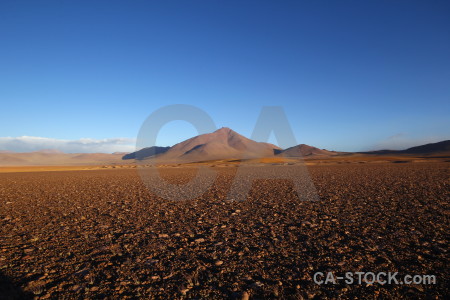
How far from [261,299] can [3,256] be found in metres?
5.14

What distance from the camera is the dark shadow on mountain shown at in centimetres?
334

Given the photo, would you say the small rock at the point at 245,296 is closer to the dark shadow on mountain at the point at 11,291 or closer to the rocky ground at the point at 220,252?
the rocky ground at the point at 220,252

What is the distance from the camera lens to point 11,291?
3.46m

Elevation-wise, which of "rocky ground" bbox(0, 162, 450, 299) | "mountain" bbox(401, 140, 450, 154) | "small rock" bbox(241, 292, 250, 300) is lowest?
"small rock" bbox(241, 292, 250, 300)

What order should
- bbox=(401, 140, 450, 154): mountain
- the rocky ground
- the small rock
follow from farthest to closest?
bbox=(401, 140, 450, 154): mountain, the rocky ground, the small rock

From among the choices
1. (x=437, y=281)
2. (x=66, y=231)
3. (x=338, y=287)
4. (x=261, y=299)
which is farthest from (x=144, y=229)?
(x=437, y=281)

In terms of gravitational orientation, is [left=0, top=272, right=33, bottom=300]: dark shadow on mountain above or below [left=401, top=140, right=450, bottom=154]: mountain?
below

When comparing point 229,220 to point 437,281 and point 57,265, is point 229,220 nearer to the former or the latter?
point 57,265

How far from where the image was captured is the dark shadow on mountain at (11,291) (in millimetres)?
3340

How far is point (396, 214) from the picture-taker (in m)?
7.62

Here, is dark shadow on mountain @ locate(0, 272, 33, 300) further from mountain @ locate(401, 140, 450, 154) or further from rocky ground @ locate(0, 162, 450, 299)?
mountain @ locate(401, 140, 450, 154)

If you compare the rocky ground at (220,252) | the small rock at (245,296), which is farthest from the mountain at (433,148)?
the small rock at (245,296)

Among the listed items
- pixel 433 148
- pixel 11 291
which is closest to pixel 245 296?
pixel 11 291

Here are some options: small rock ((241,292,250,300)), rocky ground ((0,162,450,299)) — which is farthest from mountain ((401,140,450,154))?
small rock ((241,292,250,300))
